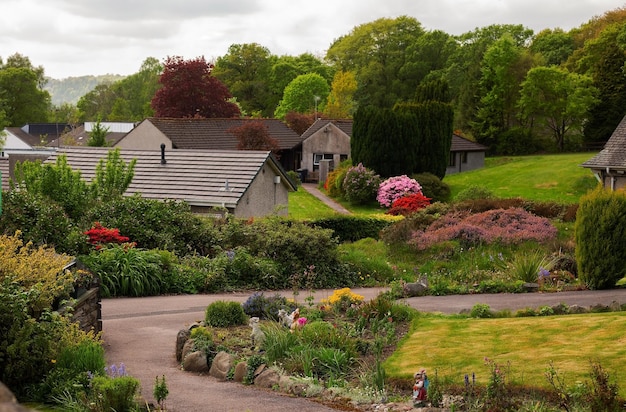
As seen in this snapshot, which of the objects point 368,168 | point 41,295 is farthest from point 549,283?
point 368,168

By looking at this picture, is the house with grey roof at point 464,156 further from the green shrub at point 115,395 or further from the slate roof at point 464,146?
the green shrub at point 115,395

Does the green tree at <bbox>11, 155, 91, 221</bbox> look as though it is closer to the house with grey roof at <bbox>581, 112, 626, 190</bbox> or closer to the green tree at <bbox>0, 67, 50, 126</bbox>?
the house with grey roof at <bbox>581, 112, 626, 190</bbox>

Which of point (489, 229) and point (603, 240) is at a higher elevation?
point (603, 240)

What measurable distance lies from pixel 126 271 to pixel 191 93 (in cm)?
5871


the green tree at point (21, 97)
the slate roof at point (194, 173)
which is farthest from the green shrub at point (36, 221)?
the green tree at point (21, 97)

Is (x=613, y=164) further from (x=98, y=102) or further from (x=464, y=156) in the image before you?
(x=98, y=102)

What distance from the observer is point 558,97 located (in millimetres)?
70625

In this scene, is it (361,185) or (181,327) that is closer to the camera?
(181,327)

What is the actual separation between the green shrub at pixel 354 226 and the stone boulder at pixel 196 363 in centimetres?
2067

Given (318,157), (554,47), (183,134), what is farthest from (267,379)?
(554,47)

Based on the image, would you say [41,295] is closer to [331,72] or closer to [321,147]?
[321,147]

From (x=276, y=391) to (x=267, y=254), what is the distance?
12.9 meters

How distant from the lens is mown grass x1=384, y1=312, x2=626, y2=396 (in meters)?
11.7

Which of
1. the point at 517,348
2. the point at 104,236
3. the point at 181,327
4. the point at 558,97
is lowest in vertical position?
the point at 181,327
